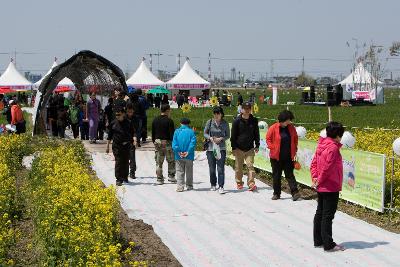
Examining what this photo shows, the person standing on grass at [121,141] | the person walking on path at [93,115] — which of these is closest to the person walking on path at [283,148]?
the person standing on grass at [121,141]

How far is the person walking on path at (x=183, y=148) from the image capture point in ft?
41.0

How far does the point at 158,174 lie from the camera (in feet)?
44.9

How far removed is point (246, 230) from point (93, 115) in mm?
13102

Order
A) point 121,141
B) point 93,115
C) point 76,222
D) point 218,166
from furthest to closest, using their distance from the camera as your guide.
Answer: point 93,115 < point 121,141 < point 218,166 < point 76,222

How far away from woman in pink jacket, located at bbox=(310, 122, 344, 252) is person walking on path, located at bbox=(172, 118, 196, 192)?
15.2 feet

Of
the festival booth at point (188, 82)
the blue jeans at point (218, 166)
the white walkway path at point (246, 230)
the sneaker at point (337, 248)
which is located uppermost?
the festival booth at point (188, 82)

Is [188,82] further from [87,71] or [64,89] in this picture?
[87,71]

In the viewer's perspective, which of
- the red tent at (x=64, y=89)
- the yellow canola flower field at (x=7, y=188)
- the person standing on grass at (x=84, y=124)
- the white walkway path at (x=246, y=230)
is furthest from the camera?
the red tent at (x=64, y=89)

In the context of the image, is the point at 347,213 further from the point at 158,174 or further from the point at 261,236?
the point at 158,174

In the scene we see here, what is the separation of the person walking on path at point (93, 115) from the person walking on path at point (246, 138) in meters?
9.96

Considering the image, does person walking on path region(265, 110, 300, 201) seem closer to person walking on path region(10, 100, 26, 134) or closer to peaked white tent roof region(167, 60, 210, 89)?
person walking on path region(10, 100, 26, 134)

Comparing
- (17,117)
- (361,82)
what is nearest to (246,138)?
(17,117)

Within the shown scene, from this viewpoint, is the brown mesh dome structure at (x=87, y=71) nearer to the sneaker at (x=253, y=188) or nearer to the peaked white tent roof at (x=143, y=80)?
the sneaker at (x=253, y=188)

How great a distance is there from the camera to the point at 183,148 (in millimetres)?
12492
